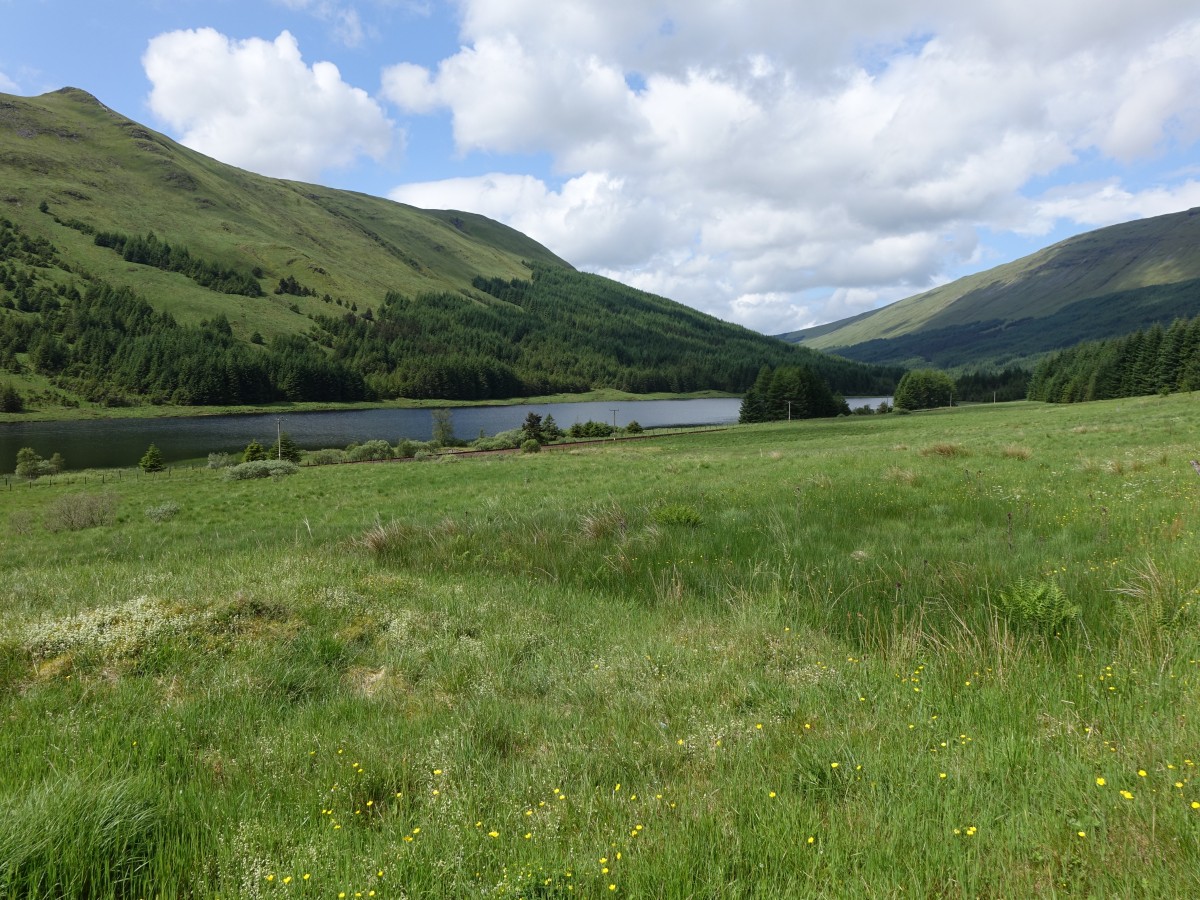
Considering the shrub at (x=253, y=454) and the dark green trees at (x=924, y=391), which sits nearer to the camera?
the shrub at (x=253, y=454)

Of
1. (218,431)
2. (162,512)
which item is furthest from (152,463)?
(218,431)

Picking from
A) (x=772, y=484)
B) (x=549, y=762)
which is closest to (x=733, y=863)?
(x=549, y=762)

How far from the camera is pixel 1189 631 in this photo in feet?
17.1

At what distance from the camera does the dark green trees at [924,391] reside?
13925 centimetres

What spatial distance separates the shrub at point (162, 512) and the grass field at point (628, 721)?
81.3 ft

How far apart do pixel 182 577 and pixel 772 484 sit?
593 inches

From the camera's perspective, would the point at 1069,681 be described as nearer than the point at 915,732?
No

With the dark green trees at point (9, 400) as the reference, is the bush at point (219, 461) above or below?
below

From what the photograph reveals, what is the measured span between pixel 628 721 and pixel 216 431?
445ft

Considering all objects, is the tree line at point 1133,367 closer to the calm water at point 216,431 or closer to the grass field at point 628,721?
the calm water at point 216,431

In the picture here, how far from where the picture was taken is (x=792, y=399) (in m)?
119

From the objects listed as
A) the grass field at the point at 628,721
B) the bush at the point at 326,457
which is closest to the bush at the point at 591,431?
the bush at the point at 326,457

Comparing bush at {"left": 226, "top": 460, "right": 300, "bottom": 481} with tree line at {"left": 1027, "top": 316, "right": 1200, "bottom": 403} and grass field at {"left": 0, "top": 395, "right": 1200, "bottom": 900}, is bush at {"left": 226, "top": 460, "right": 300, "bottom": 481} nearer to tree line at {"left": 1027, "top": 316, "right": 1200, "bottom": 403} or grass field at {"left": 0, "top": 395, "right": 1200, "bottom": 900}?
grass field at {"left": 0, "top": 395, "right": 1200, "bottom": 900}

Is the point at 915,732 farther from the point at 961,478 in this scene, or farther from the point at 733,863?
the point at 961,478
